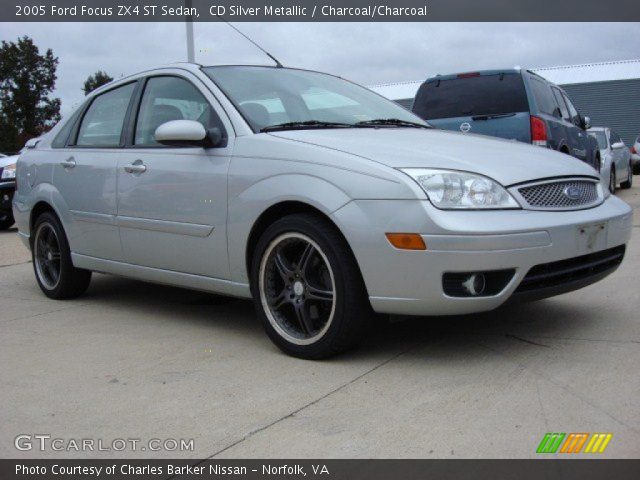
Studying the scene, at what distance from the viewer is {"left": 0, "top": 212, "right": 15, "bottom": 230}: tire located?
1244 cm

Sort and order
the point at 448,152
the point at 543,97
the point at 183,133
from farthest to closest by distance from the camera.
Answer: the point at 543,97 → the point at 183,133 → the point at 448,152

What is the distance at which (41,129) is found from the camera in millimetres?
46688

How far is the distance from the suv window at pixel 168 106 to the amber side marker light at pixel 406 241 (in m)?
1.50

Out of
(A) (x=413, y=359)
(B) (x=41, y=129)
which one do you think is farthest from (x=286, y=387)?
(B) (x=41, y=129)

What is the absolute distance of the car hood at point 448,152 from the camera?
12.9 feet

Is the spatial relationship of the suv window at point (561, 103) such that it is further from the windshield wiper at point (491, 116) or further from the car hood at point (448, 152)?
the car hood at point (448, 152)

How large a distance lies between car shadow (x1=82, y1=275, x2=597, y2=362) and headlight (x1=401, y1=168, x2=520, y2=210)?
67cm

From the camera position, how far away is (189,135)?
4492 millimetres

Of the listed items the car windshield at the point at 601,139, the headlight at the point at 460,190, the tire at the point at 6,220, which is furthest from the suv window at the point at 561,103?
the tire at the point at 6,220

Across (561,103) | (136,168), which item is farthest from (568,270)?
(561,103)

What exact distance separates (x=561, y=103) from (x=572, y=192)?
6689 millimetres

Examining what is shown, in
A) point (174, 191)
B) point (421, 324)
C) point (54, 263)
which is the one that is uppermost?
point (174, 191)

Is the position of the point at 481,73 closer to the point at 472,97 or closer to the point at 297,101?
the point at 472,97
